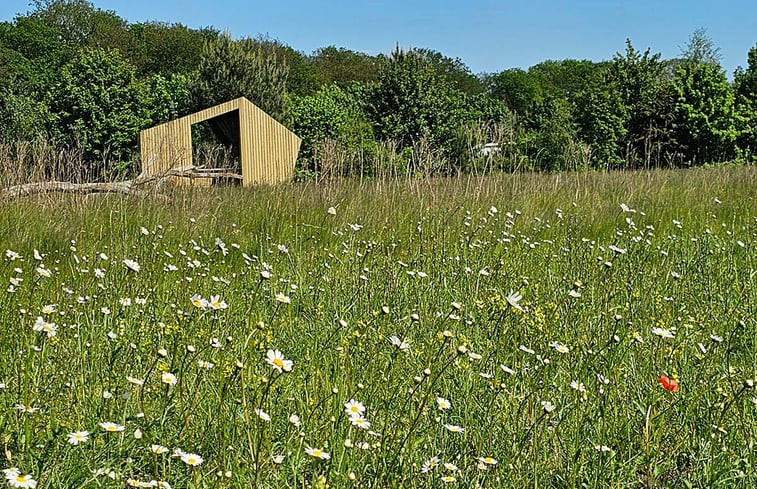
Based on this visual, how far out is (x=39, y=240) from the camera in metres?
4.48

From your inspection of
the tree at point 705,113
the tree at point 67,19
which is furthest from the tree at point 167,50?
the tree at point 705,113

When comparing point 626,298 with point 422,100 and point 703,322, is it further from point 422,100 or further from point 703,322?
point 422,100

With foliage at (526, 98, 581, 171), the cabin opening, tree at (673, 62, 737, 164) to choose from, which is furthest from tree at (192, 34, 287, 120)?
tree at (673, 62, 737, 164)

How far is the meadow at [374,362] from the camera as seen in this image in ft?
5.12

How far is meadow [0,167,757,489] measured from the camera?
1.56m

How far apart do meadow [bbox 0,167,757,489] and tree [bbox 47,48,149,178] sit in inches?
651

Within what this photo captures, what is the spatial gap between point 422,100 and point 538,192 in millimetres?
12901

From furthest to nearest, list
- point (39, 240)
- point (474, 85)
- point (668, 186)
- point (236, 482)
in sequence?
point (474, 85)
point (668, 186)
point (39, 240)
point (236, 482)

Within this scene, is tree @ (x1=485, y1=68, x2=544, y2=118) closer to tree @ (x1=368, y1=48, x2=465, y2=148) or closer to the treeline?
the treeline

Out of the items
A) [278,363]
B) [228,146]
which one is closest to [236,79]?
[228,146]

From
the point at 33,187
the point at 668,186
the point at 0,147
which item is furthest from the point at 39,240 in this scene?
the point at 668,186

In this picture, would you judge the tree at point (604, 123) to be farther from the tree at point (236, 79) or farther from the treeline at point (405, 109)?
the tree at point (236, 79)

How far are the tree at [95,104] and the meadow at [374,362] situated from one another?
54.3 ft

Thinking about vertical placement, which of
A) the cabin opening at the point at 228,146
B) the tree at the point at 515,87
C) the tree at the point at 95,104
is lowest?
the cabin opening at the point at 228,146
